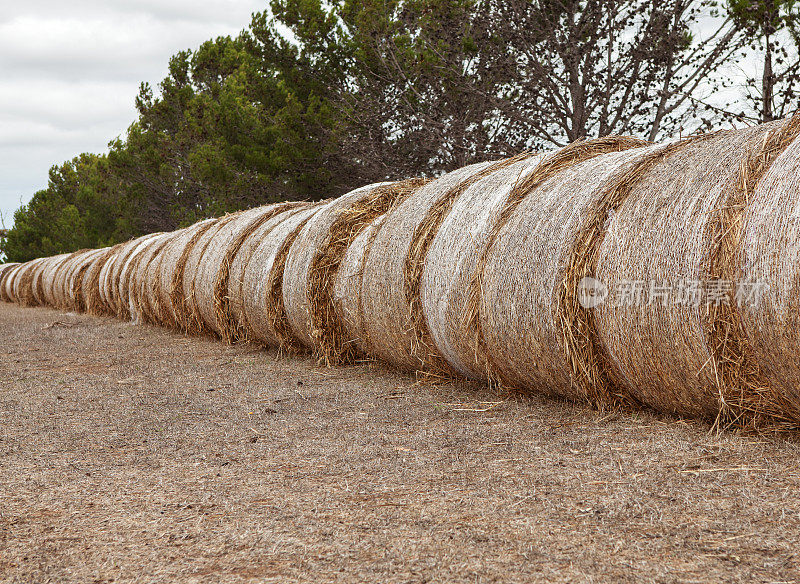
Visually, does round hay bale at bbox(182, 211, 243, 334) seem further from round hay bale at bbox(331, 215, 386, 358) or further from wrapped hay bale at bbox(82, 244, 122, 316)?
wrapped hay bale at bbox(82, 244, 122, 316)

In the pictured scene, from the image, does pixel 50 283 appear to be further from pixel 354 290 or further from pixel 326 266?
pixel 354 290

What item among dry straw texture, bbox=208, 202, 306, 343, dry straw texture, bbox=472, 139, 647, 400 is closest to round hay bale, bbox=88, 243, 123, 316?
dry straw texture, bbox=208, 202, 306, 343

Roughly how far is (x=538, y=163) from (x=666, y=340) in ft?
4.77

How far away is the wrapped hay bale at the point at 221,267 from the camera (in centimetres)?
665

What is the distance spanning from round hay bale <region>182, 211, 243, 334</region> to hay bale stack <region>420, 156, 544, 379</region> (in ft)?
12.2

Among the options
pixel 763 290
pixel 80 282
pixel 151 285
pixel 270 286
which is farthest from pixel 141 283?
pixel 763 290

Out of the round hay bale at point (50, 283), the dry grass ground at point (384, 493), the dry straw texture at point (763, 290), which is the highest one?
the round hay bale at point (50, 283)

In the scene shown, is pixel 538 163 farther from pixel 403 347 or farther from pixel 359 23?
pixel 359 23

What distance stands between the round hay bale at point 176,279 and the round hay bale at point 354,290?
128 inches

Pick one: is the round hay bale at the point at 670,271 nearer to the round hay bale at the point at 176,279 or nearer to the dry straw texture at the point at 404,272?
the dry straw texture at the point at 404,272

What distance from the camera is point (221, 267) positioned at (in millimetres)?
6656

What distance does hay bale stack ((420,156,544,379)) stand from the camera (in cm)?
371

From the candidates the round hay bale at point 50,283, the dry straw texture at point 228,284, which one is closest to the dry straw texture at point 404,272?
the dry straw texture at point 228,284

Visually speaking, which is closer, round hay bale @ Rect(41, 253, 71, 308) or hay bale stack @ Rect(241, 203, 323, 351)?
hay bale stack @ Rect(241, 203, 323, 351)
